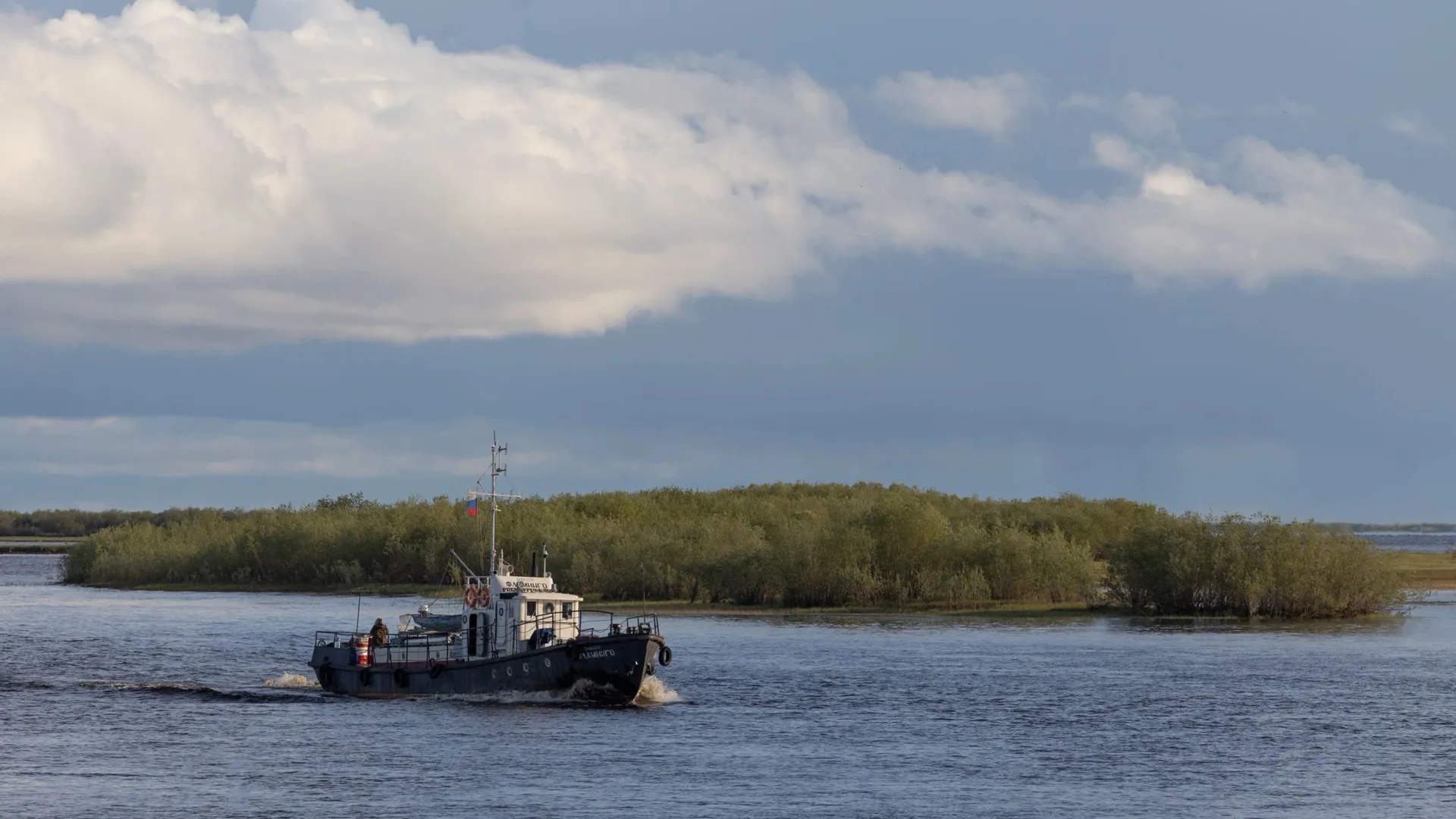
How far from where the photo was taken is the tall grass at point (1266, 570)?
9769cm

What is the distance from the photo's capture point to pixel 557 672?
5847 centimetres

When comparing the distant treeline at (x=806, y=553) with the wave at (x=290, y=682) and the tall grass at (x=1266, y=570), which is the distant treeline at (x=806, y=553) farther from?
the wave at (x=290, y=682)

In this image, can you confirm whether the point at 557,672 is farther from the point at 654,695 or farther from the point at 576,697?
the point at 654,695

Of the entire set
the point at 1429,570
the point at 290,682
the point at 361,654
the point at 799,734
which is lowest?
the point at 799,734

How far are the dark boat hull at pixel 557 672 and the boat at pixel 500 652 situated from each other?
0.03 m

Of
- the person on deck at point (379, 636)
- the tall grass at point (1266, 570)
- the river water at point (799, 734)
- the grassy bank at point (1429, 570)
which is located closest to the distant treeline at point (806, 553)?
the tall grass at point (1266, 570)

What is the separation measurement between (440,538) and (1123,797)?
11189 cm

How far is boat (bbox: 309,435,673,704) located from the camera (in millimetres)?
58188

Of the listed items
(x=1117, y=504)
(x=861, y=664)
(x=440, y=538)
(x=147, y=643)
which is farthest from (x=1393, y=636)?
(x=1117, y=504)

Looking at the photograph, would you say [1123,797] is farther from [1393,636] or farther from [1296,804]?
[1393,636]

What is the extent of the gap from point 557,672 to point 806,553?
180 ft

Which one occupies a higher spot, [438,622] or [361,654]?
[438,622]

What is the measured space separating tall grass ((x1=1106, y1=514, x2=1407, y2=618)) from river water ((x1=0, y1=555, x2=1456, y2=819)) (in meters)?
11.7

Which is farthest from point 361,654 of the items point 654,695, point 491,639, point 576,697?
point 654,695
